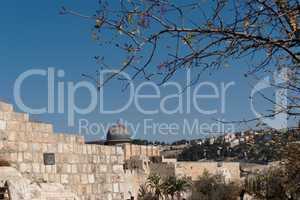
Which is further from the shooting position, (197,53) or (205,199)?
(205,199)

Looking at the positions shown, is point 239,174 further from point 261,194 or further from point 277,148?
point 277,148

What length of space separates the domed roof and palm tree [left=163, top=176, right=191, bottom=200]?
5.51 m

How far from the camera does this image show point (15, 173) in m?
7.70

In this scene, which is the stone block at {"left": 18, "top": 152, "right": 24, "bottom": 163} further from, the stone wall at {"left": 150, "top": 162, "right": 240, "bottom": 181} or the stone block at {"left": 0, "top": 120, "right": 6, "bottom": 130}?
the stone wall at {"left": 150, "top": 162, "right": 240, "bottom": 181}

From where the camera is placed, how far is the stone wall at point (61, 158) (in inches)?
318

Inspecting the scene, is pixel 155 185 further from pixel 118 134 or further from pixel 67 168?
pixel 67 168

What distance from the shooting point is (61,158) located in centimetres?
902

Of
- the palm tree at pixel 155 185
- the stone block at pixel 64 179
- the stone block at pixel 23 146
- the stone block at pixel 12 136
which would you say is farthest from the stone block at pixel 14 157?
the palm tree at pixel 155 185

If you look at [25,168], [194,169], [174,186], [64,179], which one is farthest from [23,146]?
[194,169]

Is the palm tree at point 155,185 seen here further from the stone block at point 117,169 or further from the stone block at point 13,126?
the stone block at point 13,126

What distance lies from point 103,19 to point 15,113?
17.7 feet

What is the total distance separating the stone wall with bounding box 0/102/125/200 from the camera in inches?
318

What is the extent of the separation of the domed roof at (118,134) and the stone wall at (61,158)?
2359cm

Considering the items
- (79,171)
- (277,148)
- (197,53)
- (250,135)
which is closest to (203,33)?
(197,53)
